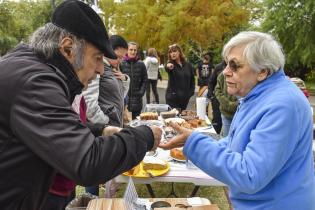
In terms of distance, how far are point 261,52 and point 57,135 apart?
3.67 feet

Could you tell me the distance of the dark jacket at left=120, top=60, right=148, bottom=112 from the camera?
698cm

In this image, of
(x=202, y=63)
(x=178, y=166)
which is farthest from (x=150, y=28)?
(x=178, y=166)

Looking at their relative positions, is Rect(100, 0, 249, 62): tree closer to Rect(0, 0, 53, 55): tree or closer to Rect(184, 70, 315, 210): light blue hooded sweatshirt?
Rect(0, 0, 53, 55): tree

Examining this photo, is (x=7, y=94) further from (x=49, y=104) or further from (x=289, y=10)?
(x=289, y=10)

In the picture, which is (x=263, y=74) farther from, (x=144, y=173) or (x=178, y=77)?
(x=178, y=77)

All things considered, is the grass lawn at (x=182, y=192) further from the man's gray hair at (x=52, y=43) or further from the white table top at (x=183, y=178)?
the man's gray hair at (x=52, y=43)

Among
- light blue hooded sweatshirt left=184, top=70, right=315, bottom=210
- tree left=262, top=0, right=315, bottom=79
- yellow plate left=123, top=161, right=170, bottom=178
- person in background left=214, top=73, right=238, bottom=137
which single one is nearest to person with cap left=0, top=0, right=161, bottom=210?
light blue hooded sweatshirt left=184, top=70, right=315, bottom=210

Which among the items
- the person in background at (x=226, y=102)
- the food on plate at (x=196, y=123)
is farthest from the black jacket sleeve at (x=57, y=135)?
the person in background at (x=226, y=102)

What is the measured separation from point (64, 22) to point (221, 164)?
0.95 metres

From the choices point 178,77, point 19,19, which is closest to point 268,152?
point 178,77

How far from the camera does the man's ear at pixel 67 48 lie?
1.33 m

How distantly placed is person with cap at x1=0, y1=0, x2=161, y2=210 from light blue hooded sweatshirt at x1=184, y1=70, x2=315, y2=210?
0.50m

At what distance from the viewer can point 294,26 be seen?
65.4 feet

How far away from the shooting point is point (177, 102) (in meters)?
7.21
